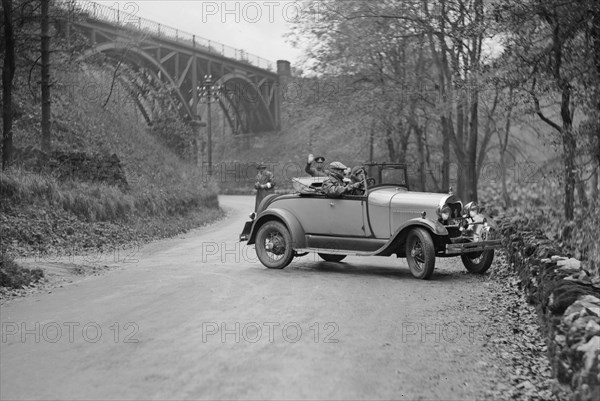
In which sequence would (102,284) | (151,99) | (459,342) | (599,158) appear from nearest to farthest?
(459,342), (599,158), (102,284), (151,99)

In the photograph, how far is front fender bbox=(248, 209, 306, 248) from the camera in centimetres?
1141

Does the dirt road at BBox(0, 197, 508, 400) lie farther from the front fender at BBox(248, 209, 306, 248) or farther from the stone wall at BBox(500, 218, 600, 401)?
the front fender at BBox(248, 209, 306, 248)

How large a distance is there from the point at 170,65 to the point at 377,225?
3749 cm

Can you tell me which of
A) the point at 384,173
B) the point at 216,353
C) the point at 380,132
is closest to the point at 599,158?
the point at 384,173

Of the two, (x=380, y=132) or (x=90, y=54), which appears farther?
(x=380, y=132)

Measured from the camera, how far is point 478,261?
11172 mm

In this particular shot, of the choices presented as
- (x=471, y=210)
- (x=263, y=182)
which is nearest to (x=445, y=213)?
(x=471, y=210)

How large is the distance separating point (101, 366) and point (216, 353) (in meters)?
0.98

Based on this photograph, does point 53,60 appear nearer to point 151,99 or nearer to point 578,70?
point 151,99

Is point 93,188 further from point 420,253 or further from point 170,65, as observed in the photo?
point 170,65

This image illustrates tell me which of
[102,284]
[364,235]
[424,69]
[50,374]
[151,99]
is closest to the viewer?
[50,374]

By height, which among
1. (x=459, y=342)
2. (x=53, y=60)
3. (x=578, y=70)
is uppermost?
(x=53, y=60)

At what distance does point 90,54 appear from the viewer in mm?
28953

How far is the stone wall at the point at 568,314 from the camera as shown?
452cm
